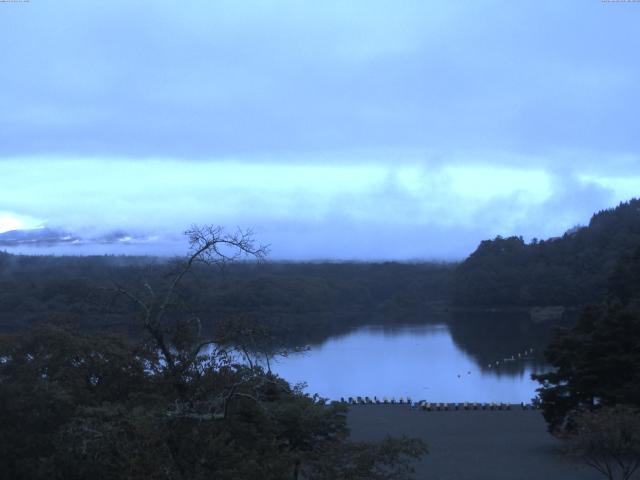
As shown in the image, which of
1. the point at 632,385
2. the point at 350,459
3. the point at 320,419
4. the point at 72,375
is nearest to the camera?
the point at 350,459

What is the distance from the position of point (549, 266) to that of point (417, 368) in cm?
2395

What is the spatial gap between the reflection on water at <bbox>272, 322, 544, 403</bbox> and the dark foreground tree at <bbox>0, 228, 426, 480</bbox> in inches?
442

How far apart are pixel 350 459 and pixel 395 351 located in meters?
23.2

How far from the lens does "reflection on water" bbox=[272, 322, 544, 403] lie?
19312mm

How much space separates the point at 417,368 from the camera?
78.9 ft

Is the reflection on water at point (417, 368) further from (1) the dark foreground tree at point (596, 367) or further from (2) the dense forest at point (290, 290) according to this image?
(1) the dark foreground tree at point (596, 367)

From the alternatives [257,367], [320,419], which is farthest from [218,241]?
[320,419]

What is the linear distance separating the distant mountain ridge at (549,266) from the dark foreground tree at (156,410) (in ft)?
120

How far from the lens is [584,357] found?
10883 mm

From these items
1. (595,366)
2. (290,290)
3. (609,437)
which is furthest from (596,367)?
(290,290)

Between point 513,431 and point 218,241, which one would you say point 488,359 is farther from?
point 218,241

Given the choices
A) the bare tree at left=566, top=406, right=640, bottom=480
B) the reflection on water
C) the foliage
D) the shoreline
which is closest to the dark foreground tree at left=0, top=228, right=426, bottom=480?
the bare tree at left=566, top=406, right=640, bottom=480

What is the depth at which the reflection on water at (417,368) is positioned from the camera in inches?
760

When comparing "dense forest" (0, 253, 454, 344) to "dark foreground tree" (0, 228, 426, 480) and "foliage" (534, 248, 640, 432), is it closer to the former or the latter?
"foliage" (534, 248, 640, 432)
